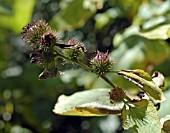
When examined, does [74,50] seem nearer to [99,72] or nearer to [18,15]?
[99,72]

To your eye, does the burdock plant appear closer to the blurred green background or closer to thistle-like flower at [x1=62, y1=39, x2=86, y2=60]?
thistle-like flower at [x1=62, y1=39, x2=86, y2=60]

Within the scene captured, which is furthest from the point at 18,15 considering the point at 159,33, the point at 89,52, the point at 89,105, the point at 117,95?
the point at 117,95

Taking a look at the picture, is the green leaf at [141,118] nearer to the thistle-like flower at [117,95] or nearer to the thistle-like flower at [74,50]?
the thistle-like flower at [117,95]

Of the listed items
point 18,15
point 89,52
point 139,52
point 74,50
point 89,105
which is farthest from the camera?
point 18,15

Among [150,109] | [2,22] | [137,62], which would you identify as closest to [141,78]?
[150,109]

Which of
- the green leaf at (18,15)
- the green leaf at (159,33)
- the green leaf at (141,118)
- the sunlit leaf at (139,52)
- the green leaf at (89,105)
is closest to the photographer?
the green leaf at (141,118)

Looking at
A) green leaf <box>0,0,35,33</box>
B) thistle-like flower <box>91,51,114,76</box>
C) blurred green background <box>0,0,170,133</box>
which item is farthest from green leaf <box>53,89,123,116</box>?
green leaf <box>0,0,35,33</box>

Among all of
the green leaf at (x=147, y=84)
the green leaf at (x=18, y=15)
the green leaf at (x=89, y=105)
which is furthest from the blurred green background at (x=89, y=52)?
the green leaf at (x=147, y=84)
